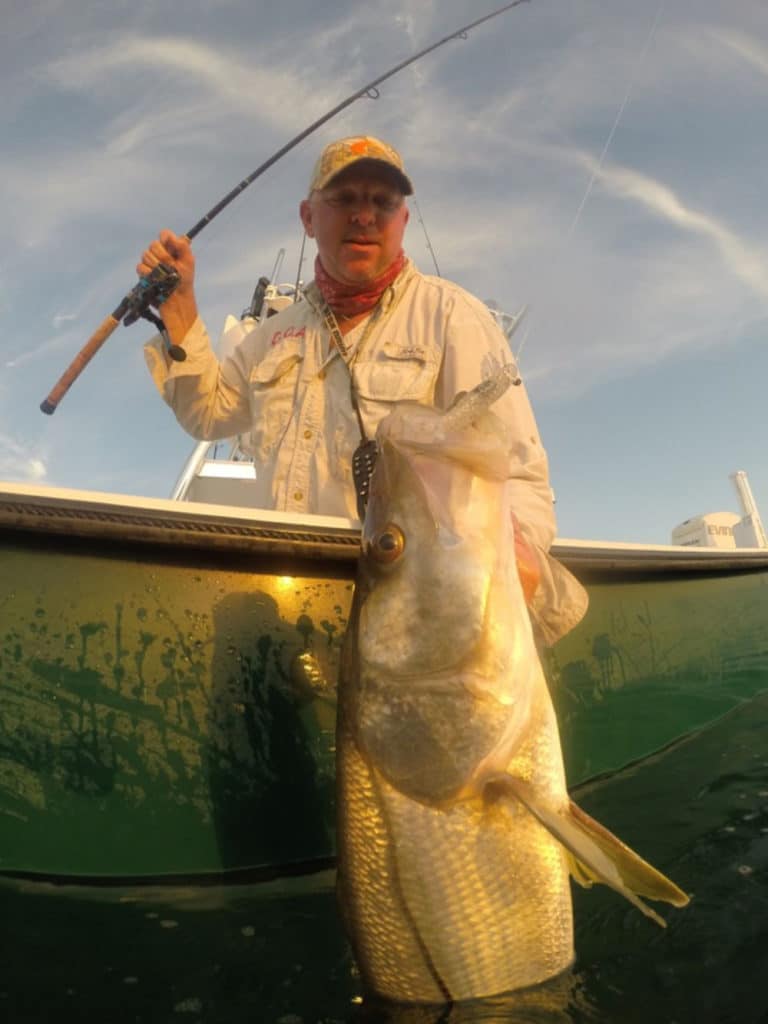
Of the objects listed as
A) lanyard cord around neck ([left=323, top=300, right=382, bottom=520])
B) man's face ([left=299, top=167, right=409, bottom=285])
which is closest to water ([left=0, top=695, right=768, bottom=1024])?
lanyard cord around neck ([left=323, top=300, right=382, bottom=520])

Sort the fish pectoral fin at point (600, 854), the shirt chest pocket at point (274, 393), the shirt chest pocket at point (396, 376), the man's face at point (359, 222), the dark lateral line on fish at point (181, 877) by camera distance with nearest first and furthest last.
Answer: the fish pectoral fin at point (600, 854), the dark lateral line on fish at point (181, 877), the shirt chest pocket at point (396, 376), the man's face at point (359, 222), the shirt chest pocket at point (274, 393)

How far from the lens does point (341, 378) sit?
3.55 meters

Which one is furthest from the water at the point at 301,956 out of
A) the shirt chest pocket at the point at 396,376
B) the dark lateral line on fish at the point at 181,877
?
the shirt chest pocket at the point at 396,376

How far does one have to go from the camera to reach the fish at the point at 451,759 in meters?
1.96

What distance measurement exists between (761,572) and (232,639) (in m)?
4.25

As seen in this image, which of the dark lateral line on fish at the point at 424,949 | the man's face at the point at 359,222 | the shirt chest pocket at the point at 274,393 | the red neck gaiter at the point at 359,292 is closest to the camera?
the dark lateral line on fish at the point at 424,949

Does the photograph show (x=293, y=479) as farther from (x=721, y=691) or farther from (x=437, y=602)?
(x=721, y=691)

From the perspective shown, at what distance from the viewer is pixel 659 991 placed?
201 cm

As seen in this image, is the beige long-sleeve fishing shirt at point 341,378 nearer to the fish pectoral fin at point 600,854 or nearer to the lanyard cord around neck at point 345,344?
the lanyard cord around neck at point 345,344

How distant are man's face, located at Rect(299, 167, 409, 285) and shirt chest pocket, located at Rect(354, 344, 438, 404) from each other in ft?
1.51

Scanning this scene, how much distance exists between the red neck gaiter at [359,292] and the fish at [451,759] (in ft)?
5.50

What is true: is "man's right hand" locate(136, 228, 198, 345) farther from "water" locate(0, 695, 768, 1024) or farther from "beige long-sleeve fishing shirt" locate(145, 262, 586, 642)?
"water" locate(0, 695, 768, 1024)

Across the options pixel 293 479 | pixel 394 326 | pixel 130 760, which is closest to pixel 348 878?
pixel 130 760

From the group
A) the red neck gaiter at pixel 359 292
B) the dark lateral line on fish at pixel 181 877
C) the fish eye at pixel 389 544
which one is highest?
the red neck gaiter at pixel 359 292
